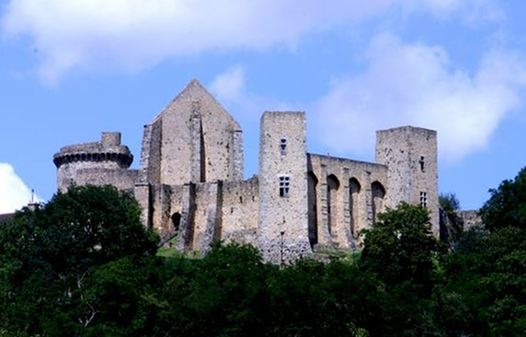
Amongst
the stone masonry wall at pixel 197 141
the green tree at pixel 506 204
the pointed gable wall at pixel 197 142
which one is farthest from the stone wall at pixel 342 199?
the green tree at pixel 506 204

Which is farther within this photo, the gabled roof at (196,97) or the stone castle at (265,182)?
the gabled roof at (196,97)

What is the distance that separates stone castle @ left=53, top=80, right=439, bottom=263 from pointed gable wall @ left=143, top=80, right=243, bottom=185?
63 mm

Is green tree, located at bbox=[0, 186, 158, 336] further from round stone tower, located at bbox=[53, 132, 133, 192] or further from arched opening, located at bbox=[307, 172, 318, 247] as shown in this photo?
round stone tower, located at bbox=[53, 132, 133, 192]

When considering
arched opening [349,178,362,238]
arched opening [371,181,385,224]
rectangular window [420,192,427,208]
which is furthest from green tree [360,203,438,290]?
arched opening [371,181,385,224]

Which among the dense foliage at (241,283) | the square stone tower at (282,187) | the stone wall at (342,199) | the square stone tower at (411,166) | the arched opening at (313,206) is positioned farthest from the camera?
the square stone tower at (411,166)

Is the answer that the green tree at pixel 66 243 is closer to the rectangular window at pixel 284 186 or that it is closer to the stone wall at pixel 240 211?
the rectangular window at pixel 284 186

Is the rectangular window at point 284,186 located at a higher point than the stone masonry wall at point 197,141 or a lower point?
lower

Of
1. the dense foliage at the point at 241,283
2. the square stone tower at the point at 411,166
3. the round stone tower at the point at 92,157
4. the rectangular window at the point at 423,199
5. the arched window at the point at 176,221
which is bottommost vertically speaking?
the dense foliage at the point at 241,283

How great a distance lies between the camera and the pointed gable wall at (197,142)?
331ft

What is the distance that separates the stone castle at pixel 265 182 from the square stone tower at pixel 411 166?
0.06m

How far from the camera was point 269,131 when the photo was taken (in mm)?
91625

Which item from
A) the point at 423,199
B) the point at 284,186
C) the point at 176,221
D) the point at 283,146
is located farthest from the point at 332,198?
the point at 176,221

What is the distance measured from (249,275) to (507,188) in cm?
2228

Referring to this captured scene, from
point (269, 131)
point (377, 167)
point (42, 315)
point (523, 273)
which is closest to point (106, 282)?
point (42, 315)
